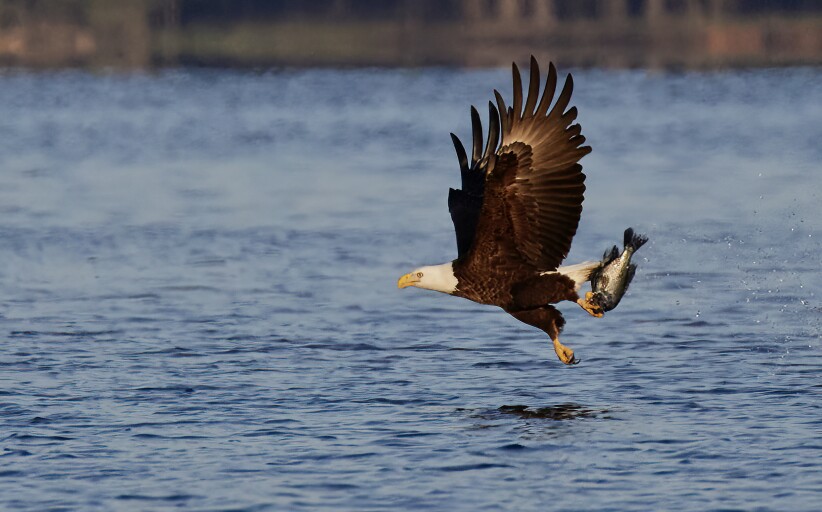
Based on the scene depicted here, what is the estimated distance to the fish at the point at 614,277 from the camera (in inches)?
346

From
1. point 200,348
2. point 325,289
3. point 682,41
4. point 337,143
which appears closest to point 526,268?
point 200,348

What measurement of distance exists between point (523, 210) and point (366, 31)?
42145mm

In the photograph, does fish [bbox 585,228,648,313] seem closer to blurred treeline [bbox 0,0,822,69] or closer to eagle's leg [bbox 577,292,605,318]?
eagle's leg [bbox 577,292,605,318]

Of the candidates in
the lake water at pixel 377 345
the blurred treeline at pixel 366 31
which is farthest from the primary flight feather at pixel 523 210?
the blurred treeline at pixel 366 31

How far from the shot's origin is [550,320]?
9.26m

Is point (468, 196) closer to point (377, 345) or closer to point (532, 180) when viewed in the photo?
point (532, 180)

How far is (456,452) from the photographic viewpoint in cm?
829

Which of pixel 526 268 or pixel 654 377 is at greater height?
pixel 526 268

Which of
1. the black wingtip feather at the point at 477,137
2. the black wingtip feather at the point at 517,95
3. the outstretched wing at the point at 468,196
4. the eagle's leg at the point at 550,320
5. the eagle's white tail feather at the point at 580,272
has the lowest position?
the eagle's leg at the point at 550,320

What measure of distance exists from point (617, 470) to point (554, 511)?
2.21 feet

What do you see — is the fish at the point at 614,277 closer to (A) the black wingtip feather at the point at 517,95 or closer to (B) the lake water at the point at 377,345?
(B) the lake water at the point at 377,345

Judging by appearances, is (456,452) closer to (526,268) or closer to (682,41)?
(526,268)

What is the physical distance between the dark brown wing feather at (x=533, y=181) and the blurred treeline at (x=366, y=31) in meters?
36.1

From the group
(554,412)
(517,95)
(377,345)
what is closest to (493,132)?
(517,95)
